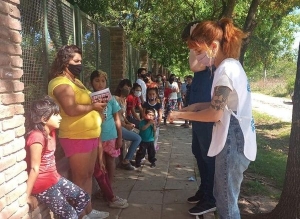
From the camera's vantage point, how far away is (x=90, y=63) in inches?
222

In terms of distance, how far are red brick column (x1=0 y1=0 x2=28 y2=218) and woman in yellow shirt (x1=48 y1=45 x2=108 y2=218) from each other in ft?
1.73

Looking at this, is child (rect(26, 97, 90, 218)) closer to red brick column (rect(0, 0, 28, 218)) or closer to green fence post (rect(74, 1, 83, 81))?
red brick column (rect(0, 0, 28, 218))

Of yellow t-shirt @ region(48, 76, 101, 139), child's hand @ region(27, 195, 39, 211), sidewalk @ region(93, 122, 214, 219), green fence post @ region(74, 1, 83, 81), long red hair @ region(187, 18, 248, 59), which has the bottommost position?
sidewalk @ region(93, 122, 214, 219)

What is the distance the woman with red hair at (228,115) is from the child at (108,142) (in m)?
1.70

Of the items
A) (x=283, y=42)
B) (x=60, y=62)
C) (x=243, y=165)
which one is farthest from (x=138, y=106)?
(x=283, y=42)

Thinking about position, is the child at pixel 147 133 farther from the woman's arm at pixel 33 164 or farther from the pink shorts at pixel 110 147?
the woman's arm at pixel 33 164

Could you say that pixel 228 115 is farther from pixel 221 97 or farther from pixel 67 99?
Answer: pixel 67 99

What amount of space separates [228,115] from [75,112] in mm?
1387

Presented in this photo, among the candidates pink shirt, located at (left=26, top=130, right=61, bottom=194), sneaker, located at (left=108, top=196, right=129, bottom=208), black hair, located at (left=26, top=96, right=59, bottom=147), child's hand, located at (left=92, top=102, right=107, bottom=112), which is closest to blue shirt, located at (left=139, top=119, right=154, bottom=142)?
sneaker, located at (left=108, top=196, right=129, bottom=208)

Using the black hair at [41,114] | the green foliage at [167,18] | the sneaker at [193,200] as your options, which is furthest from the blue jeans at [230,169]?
the green foliage at [167,18]

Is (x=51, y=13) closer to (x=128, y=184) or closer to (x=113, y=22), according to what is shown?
(x=128, y=184)

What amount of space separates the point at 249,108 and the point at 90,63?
11.5 ft

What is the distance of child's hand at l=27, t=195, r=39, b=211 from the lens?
9.15ft

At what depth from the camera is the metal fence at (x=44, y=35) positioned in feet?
10.8
